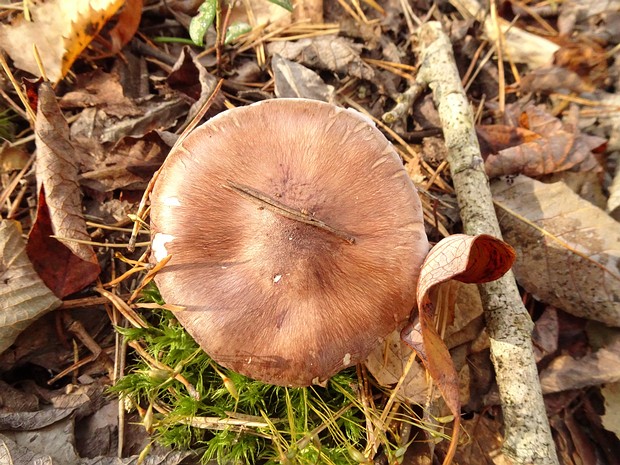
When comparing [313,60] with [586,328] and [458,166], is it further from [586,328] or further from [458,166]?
[586,328]

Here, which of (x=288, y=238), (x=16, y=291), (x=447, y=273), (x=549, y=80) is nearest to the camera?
(x=447, y=273)

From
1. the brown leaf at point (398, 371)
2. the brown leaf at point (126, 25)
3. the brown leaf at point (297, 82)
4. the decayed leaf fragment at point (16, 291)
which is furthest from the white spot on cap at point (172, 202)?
the brown leaf at point (126, 25)

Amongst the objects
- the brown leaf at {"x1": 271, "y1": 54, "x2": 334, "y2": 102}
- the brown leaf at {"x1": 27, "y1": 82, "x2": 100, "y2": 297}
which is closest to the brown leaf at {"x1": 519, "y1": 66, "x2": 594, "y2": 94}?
the brown leaf at {"x1": 271, "y1": 54, "x2": 334, "y2": 102}

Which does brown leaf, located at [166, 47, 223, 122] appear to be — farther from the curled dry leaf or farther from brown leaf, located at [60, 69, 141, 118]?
the curled dry leaf

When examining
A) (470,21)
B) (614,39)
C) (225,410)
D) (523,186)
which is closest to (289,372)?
(225,410)

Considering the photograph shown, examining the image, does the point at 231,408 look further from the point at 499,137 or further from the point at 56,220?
the point at 499,137

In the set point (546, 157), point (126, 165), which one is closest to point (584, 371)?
point (546, 157)
